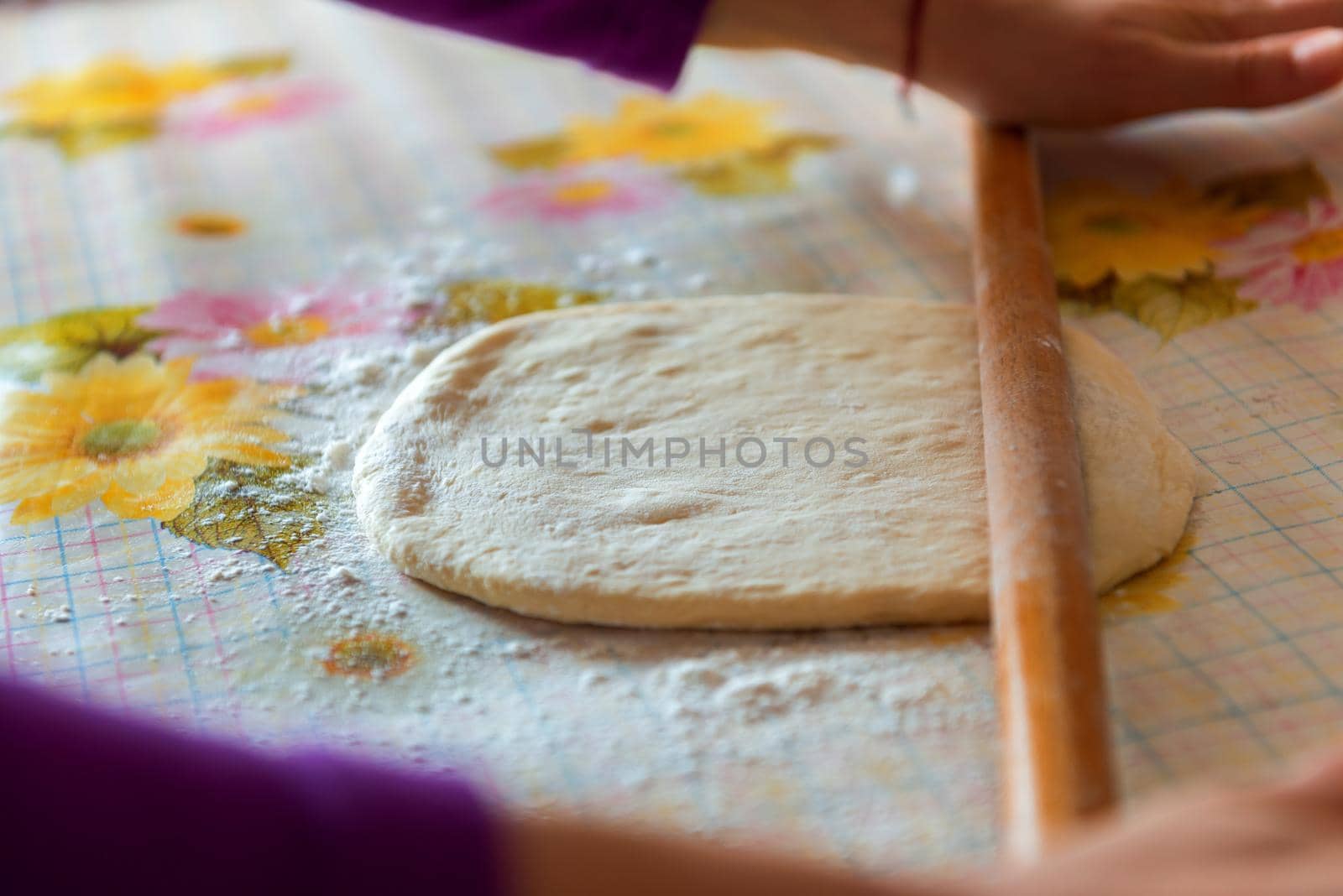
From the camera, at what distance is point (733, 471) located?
839 millimetres

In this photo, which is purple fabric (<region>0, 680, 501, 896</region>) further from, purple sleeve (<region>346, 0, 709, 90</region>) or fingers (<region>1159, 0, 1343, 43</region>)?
fingers (<region>1159, 0, 1343, 43</region>)

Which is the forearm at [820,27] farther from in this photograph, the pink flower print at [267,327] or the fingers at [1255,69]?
the pink flower print at [267,327]

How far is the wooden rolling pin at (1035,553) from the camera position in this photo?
56 cm

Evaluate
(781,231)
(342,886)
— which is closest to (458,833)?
(342,886)

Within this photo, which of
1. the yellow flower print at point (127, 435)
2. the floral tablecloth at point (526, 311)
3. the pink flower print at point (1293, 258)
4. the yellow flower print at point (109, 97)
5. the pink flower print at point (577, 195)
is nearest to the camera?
the floral tablecloth at point (526, 311)

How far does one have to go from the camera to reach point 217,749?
412 mm

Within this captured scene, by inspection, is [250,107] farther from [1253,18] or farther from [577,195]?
[1253,18]

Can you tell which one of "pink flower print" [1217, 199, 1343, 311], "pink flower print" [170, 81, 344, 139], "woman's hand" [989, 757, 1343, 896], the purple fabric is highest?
"pink flower print" [170, 81, 344, 139]

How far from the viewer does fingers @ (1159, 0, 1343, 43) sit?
1146 mm

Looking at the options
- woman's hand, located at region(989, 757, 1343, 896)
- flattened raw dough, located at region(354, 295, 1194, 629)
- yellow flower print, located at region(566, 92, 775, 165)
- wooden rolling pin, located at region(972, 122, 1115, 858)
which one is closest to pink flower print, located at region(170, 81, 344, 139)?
yellow flower print, located at region(566, 92, 775, 165)

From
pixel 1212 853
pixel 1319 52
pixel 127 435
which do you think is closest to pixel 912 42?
pixel 1319 52

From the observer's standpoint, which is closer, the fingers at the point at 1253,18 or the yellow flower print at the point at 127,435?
the yellow flower print at the point at 127,435

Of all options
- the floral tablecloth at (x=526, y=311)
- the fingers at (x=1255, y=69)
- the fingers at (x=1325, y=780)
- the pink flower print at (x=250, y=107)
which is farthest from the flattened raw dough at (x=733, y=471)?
the pink flower print at (x=250, y=107)

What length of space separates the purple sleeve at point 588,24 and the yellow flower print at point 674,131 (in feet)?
0.59
